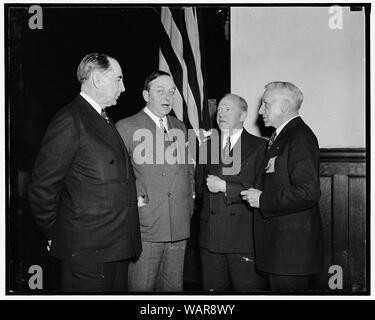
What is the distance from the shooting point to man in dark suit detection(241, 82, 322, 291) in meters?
2.34

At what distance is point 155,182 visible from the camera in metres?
2.63

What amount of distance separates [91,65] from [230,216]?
1148 millimetres

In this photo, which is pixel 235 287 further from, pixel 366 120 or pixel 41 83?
pixel 41 83

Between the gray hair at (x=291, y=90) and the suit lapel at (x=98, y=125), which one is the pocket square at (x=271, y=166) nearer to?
the gray hair at (x=291, y=90)

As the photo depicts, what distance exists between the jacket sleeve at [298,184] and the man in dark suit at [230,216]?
0.26 metres

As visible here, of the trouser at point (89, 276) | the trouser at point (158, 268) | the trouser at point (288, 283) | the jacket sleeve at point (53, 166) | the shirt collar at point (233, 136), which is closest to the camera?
the jacket sleeve at point (53, 166)

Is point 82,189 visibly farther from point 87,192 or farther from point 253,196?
point 253,196

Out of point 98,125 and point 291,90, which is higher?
point 291,90

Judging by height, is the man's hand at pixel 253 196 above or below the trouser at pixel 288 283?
above

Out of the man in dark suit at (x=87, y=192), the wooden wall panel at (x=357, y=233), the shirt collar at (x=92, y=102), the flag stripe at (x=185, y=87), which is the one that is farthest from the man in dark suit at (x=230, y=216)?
the shirt collar at (x=92, y=102)

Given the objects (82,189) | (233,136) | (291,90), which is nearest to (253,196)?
(233,136)

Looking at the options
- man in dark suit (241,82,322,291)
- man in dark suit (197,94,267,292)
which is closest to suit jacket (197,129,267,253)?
man in dark suit (197,94,267,292)

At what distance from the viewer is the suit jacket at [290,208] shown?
7.67 feet

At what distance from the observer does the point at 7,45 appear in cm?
269
